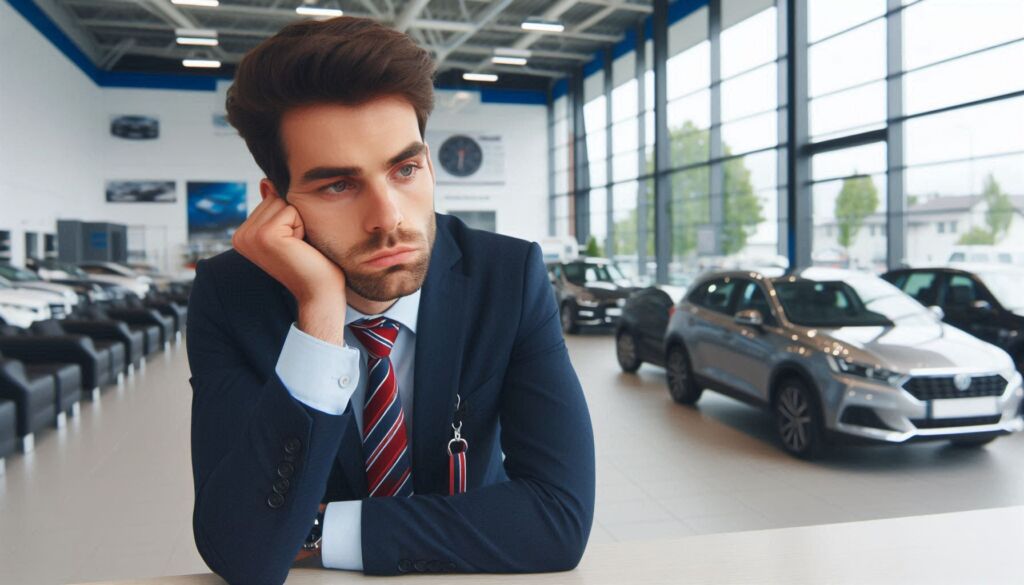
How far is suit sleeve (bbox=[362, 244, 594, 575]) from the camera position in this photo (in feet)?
3.88

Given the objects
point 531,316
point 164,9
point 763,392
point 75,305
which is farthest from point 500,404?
point 164,9

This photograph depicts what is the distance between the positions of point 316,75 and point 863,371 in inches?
177

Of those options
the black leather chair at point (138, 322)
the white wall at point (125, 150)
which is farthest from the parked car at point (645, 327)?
the white wall at point (125, 150)

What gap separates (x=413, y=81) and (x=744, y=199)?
1480 cm

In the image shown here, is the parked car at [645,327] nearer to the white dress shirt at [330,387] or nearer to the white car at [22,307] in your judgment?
the white dress shirt at [330,387]

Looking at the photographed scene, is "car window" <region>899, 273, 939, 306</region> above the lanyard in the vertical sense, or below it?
above

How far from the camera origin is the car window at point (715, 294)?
6473 mm

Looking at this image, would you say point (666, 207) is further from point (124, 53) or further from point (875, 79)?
point (124, 53)

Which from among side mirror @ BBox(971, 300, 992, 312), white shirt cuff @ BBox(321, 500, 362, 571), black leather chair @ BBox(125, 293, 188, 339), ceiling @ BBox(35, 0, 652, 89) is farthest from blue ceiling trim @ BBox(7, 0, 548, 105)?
white shirt cuff @ BBox(321, 500, 362, 571)

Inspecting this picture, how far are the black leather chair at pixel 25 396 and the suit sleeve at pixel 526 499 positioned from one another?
497 cm

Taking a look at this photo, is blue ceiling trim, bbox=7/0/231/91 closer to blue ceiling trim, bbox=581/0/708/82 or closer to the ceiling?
the ceiling

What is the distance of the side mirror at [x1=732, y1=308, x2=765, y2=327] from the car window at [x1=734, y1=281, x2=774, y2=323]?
71 millimetres

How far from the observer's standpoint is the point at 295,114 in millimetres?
1232

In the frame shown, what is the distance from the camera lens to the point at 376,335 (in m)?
1.40
